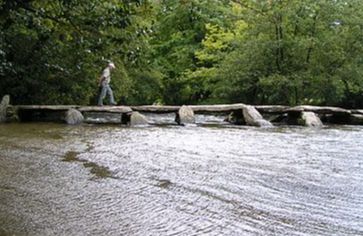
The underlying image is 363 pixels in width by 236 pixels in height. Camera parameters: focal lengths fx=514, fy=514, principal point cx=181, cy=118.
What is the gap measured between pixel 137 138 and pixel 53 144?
1.74m

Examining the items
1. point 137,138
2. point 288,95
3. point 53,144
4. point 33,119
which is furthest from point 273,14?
point 53,144

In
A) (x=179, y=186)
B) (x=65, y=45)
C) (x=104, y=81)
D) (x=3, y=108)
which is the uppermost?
(x=65, y=45)

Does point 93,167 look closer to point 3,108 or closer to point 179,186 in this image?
point 179,186

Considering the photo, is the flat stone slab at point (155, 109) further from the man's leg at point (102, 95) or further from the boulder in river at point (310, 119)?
the boulder in river at point (310, 119)

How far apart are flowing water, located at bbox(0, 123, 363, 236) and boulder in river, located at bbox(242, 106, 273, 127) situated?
347cm

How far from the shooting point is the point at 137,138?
32.2 ft

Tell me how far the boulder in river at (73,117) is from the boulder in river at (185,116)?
2631mm

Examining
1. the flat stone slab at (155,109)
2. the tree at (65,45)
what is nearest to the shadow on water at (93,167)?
the tree at (65,45)

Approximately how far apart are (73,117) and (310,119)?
622 centimetres

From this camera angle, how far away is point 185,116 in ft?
45.5

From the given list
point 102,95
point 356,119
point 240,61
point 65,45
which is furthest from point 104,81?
point 356,119

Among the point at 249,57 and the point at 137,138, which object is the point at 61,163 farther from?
the point at 249,57

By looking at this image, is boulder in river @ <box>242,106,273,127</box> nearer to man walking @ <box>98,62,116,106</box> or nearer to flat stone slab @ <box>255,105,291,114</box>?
flat stone slab @ <box>255,105,291,114</box>

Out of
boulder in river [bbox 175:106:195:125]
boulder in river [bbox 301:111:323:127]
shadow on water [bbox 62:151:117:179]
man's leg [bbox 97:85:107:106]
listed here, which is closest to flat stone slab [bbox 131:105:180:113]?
boulder in river [bbox 175:106:195:125]
